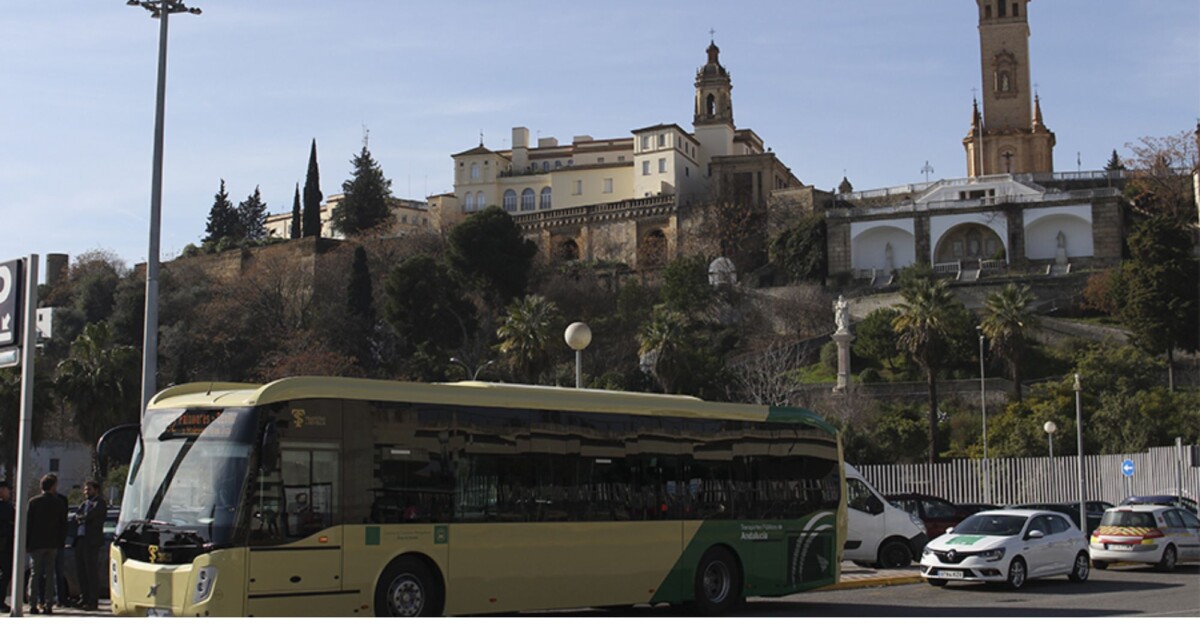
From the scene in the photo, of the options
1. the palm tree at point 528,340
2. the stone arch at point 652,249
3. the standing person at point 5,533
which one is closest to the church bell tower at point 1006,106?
the stone arch at point 652,249

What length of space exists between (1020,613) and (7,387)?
40771 millimetres

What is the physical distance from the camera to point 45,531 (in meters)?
15.6

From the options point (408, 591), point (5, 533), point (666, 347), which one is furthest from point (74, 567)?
point (666, 347)

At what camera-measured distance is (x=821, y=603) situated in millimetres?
18516

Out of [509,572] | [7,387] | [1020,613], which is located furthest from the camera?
[7,387]

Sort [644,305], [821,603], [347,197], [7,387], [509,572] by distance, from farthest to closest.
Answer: [347,197] < [644,305] < [7,387] < [821,603] < [509,572]

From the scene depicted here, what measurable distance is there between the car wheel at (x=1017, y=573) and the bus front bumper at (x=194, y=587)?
41.0 ft

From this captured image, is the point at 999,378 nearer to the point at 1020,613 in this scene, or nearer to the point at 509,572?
the point at 1020,613

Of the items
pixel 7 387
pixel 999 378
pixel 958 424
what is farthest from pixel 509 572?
pixel 999 378

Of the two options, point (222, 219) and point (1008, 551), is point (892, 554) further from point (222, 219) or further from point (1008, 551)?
point (222, 219)

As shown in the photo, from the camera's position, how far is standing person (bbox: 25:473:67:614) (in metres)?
15.6

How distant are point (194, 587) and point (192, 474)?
3.99 ft

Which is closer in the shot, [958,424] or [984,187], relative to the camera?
[958,424]

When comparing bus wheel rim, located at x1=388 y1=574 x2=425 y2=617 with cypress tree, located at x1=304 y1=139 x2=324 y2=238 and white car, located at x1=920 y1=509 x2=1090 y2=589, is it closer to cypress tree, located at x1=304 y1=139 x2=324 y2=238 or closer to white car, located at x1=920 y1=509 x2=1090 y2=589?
white car, located at x1=920 y1=509 x2=1090 y2=589
